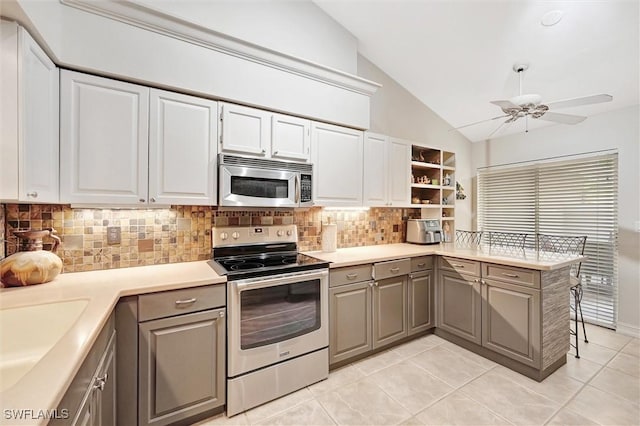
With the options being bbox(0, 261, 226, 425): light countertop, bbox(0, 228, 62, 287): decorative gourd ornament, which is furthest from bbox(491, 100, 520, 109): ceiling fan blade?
bbox(0, 228, 62, 287): decorative gourd ornament

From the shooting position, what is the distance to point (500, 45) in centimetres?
262

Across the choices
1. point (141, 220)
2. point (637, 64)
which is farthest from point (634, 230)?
point (141, 220)

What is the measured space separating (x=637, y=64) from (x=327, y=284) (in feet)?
11.0

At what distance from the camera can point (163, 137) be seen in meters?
1.93

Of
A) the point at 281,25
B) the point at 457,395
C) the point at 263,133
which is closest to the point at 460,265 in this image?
the point at 457,395

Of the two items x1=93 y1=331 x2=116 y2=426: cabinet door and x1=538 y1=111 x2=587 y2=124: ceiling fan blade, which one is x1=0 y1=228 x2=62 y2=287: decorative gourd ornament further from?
x1=538 y1=111 x2=587 y2=124: ceiling fan blade

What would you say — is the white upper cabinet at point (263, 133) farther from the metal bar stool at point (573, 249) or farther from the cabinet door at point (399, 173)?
the metal bar stool at point (573, 249)

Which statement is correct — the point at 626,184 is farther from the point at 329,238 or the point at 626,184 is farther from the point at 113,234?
the point at 113,234

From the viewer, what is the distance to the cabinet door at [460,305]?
2.65 metres

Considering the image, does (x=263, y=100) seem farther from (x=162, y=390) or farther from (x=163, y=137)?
(x=162, y=390)

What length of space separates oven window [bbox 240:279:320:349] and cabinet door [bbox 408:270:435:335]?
111 centimetres

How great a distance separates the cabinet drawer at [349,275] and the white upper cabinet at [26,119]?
187 centimetres

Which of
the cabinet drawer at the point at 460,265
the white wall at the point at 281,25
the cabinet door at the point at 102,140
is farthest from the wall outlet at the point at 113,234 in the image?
the cabinet drawer at the point at 460,265

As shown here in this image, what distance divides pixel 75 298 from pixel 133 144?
37.8 inches
